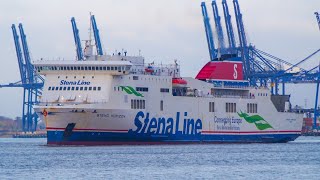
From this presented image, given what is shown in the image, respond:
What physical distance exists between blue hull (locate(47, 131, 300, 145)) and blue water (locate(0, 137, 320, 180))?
0.85 metres

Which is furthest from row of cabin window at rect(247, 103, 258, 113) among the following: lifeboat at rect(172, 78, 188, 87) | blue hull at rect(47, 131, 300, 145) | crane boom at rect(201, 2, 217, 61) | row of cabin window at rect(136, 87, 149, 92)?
crane boom at rect(201, 2, 217, 61)

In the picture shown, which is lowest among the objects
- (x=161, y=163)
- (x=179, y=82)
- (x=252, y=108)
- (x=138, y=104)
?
(x=161, y=163)

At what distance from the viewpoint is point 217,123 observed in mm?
81000

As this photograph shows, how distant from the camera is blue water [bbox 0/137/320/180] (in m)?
49.8

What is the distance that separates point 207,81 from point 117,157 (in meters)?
22.3

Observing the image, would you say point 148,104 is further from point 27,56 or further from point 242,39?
point 27,56

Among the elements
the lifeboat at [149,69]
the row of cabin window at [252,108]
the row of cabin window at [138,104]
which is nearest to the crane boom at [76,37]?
the row of cabin window at [252,108]

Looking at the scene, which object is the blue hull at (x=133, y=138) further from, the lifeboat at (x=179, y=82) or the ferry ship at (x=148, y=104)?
the lifeboat at (x=179, y=82)

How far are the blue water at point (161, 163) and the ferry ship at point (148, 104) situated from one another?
1.73m

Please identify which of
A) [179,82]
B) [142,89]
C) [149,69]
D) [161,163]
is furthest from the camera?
[179,82]

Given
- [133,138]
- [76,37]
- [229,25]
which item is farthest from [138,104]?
[76,37]

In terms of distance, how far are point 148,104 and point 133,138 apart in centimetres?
265

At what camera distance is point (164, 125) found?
76.6 metres

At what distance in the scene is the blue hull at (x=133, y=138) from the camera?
236 ft
